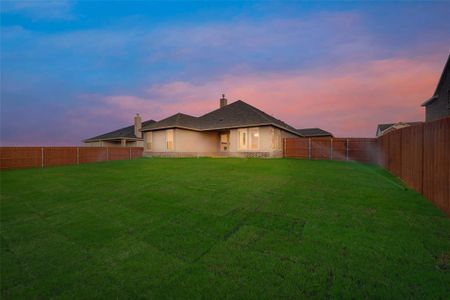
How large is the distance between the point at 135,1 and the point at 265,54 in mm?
9575

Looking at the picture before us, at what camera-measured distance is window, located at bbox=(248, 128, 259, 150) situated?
17.3 meters

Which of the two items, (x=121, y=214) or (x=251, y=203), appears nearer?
(x=121, y=214)

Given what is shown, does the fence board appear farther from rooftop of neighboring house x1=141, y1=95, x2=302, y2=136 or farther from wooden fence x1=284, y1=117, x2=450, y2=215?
rooftop of neighboring house x1=141, y1=95, x2=302, y2=136

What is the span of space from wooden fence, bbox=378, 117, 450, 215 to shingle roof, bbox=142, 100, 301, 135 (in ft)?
32.4

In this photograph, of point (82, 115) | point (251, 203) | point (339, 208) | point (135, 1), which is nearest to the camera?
point (339, 208)

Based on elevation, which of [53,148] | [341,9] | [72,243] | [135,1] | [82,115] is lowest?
[72,243]

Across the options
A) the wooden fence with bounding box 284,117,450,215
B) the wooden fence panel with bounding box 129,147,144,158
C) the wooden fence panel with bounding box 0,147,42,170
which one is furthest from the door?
the wooden fence panel with bounding box 0,147,42,170

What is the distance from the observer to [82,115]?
2895 cm

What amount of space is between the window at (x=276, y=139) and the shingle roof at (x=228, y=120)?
0.59 m

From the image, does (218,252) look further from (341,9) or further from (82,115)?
(82,115)

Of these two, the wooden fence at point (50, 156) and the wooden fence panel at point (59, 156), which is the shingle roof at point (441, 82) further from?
the wooden fence panel at point (59, 156)

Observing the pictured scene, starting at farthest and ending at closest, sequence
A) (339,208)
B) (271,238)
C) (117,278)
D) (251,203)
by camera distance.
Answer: (251,203), (339,208), (271,238), (117,278)

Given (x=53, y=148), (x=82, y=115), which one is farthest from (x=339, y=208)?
(x=82, y=115)

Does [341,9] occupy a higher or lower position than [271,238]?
higher
